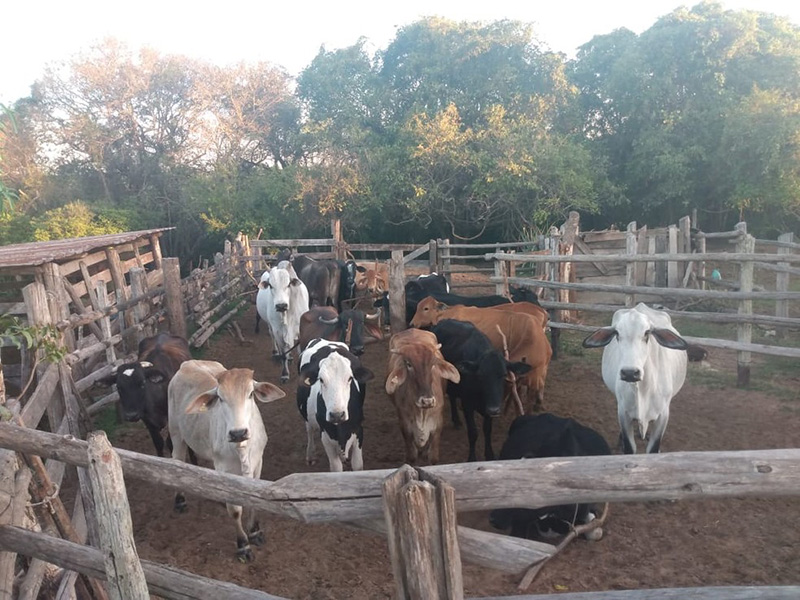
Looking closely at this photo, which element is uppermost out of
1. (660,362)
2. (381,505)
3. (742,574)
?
(381,505)

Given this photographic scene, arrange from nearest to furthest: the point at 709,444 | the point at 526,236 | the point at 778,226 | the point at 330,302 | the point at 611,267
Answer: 1. the point at 709,444
2. the point at 330,302
3. the point at 611,267
4. the point at 526,236
5. the point at 778,226

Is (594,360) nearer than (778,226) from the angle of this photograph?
Yes

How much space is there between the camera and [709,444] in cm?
594

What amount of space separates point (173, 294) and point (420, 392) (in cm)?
553

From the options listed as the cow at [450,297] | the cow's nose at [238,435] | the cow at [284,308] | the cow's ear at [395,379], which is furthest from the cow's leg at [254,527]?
the cow at [450,297]

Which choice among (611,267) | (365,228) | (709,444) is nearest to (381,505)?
(709,444)

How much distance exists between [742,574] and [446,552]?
2863 mm

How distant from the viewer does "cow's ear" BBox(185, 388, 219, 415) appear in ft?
14.6

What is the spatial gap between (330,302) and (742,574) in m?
10.4

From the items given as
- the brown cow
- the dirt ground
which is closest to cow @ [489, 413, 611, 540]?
the dirt ground

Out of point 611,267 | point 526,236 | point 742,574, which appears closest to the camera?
point 742,574

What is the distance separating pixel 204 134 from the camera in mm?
26219

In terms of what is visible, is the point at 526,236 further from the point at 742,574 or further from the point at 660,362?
the point at 742,574

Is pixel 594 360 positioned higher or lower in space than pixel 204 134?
lower
